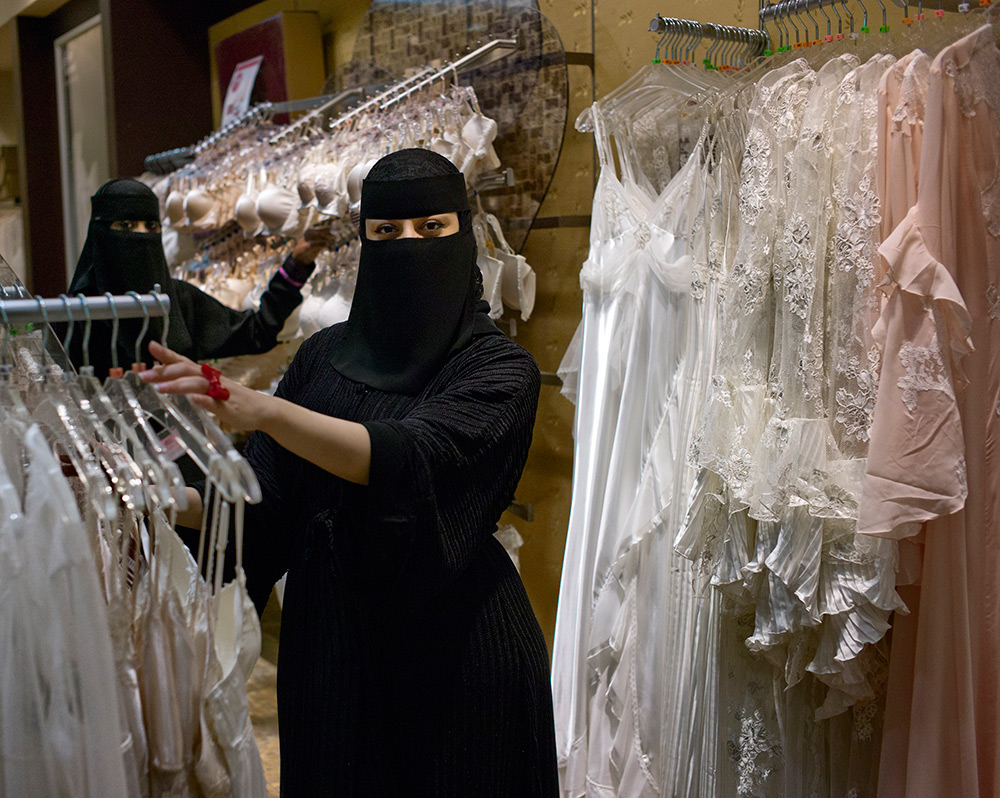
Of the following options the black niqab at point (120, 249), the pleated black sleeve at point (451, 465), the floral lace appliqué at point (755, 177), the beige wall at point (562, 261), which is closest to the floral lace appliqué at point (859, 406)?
the floral lace appliqué at point (755, 177)

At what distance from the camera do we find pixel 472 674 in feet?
4.37

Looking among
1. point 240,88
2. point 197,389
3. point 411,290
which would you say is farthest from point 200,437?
point 240,88

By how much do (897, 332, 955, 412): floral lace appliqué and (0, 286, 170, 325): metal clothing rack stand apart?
36.1 inches

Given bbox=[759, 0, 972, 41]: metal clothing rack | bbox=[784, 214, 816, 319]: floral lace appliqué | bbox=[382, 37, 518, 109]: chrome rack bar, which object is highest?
bbox=[382, 37, 518, 109]: chrome rack bar

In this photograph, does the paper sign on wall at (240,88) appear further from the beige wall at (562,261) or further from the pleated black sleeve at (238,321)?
the beige wall at (562,261)

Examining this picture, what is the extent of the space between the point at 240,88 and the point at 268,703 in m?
2.06

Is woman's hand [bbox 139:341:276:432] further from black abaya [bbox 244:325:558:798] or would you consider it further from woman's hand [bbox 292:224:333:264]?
woman's hand [bbox 292:224:333:264]

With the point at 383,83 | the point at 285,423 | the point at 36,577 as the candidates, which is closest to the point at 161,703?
the point at 36,577

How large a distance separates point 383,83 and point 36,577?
6.46 ft

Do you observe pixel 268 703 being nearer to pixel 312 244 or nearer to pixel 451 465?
pixel 312 244

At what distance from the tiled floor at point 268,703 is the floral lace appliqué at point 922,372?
1.61m

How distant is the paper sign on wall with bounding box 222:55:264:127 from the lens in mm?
3406

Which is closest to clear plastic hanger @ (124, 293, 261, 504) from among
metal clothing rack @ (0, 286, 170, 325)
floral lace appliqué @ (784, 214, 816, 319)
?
metal clothing rack @ (0, 286, 170, 325)

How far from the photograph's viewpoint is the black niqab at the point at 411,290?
53.6 inches
